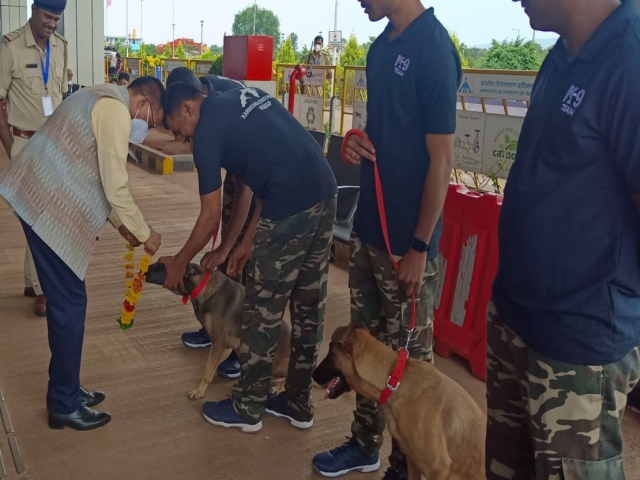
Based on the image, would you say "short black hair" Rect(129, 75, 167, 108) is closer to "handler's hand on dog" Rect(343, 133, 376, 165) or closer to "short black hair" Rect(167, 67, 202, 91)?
"short black hair" Rect(167, 67, 202, 91)

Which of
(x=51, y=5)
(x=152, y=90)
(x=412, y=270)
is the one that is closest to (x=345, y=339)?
(x=412, y=270)

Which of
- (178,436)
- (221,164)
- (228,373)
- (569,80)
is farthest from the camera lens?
(228,373)

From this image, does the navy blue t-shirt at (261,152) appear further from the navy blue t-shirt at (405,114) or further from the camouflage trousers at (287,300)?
the navy blue t-shirt at (405,114)

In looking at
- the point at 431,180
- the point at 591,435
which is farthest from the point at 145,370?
the point at 591,435

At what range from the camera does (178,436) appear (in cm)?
308

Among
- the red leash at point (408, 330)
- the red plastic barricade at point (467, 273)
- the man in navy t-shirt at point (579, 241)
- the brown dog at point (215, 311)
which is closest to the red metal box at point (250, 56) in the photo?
the red plastic barricade at point (467, 273)

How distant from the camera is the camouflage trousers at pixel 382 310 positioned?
8.08ft

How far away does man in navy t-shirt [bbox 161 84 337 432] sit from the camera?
270 cm

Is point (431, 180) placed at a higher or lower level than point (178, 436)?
higher

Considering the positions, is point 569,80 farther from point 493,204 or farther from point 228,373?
point 228,373

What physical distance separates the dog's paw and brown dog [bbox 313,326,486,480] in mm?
1307

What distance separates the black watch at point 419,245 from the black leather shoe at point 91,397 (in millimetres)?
2053

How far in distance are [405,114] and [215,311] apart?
175cm

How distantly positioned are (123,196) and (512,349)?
6.26 feet
